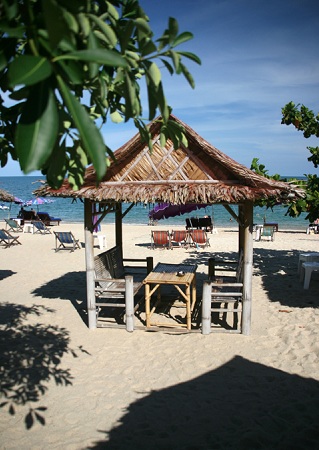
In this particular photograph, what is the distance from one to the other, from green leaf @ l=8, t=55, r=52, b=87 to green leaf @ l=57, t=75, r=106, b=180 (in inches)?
2.4

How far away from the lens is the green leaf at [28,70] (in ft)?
3.47

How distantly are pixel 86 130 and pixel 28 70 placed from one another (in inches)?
9.8

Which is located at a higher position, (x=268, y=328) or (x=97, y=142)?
Answer: (x=97, y=142)

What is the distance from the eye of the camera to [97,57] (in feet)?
3.75

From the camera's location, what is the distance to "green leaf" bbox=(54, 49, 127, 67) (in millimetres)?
1125

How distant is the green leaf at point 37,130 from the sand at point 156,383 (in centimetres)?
340

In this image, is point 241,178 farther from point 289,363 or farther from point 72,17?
point 72,17

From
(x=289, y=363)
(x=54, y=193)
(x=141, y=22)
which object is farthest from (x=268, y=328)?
(x=141, y=22)

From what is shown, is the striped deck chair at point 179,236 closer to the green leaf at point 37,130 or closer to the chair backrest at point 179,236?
the chair backrest at point 179,236

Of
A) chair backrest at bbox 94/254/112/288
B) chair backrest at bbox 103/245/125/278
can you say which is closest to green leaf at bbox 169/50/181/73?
chair backrest at bbox 94/254/112/288

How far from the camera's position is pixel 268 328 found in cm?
647

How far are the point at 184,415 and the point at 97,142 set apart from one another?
3.80 metres

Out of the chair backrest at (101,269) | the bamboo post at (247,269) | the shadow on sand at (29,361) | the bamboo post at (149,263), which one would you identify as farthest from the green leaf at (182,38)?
the bamboo post at (149,263)

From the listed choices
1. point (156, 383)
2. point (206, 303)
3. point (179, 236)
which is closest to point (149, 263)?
point (206, 303)
